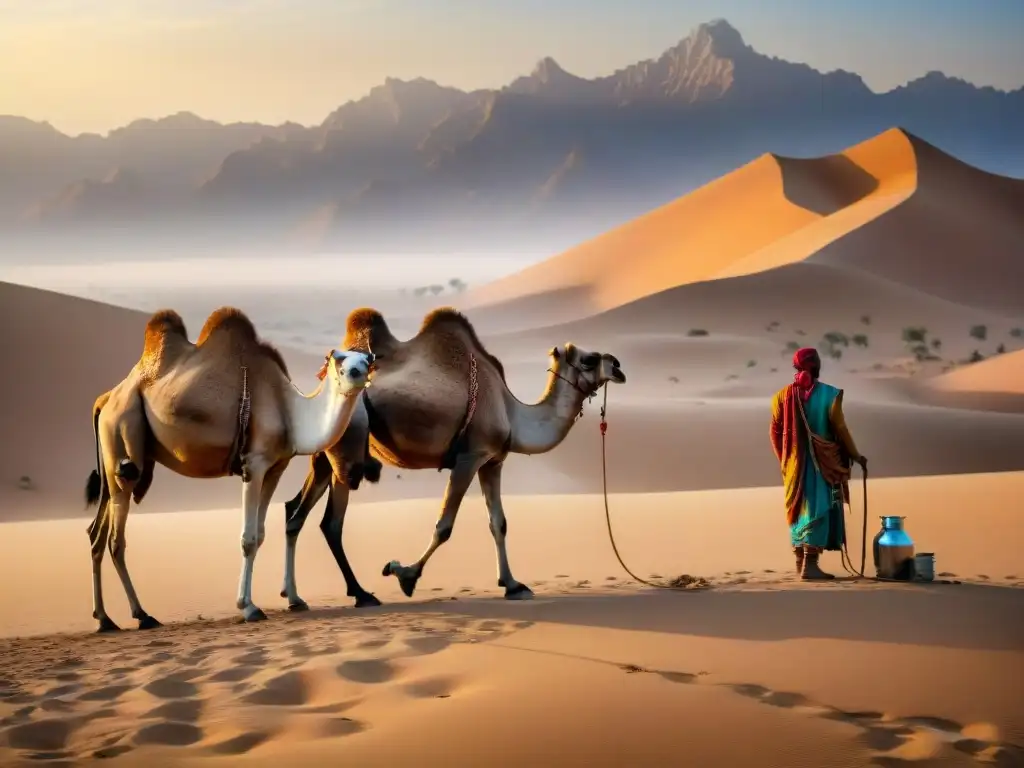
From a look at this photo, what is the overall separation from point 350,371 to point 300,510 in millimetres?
1600

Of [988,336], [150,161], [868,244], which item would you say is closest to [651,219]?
[868,244]

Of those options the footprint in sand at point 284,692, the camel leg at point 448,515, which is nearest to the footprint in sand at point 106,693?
the footprint in sand at point 284,692

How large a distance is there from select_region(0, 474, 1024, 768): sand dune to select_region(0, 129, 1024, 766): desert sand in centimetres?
2

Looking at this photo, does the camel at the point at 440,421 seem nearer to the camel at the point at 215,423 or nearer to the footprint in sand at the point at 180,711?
the camel at the point at 215,423

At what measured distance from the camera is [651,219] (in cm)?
9881

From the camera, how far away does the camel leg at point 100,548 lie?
8.30m

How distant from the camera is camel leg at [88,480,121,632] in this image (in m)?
8.30

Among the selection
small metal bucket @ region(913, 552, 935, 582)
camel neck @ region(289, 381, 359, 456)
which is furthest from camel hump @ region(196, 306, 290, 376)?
small metal bucket @ region(913, 552, 935, 582)

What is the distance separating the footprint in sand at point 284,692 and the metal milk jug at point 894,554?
460cm

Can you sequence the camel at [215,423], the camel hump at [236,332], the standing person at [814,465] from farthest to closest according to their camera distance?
the standing person at [814,465] → the camel hump at [236,332] → the camel at [215,423]

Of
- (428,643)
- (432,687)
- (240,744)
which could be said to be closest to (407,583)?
(428,643)

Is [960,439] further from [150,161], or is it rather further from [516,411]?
[150,161]

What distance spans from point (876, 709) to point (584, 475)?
1893 cm

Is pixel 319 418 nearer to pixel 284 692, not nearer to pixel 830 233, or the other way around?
pixel 284 692
